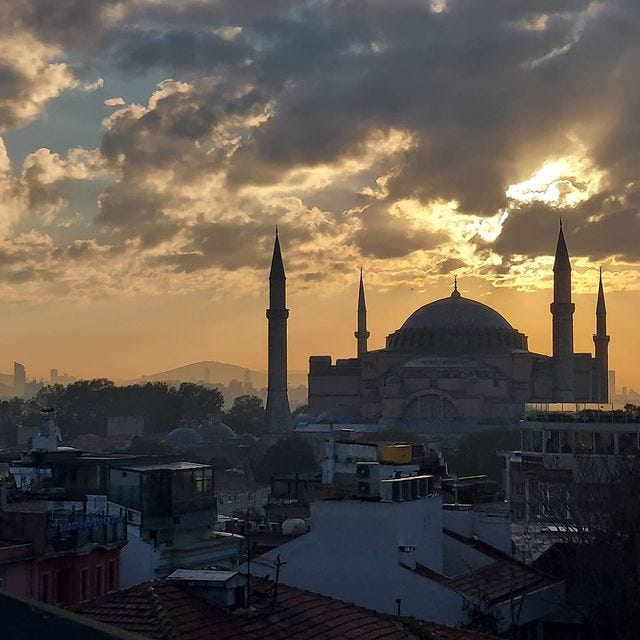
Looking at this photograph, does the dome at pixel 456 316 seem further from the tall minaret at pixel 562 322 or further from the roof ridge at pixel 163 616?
the roof ridge at pixel 163 616

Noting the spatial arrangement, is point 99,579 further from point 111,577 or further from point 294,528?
point 294,528

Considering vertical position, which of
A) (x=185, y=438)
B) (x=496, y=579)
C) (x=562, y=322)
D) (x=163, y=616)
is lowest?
(x=496, y=579)

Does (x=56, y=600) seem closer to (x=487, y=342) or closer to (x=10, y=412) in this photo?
(x=487, y=342)

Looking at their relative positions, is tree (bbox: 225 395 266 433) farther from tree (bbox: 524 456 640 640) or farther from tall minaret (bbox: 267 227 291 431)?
tree (bbox: 524 456 640 640)

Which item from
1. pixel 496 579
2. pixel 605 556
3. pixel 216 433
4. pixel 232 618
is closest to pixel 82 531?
pixel 232 618

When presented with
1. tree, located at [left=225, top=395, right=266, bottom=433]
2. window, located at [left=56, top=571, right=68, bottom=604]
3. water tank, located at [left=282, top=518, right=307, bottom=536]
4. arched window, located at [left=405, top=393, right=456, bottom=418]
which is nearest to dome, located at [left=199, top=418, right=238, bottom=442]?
tree, located at [left=225, top=395, right=266, bottom=433]

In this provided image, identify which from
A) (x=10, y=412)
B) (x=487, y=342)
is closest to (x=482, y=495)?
(x=487, y=342)
